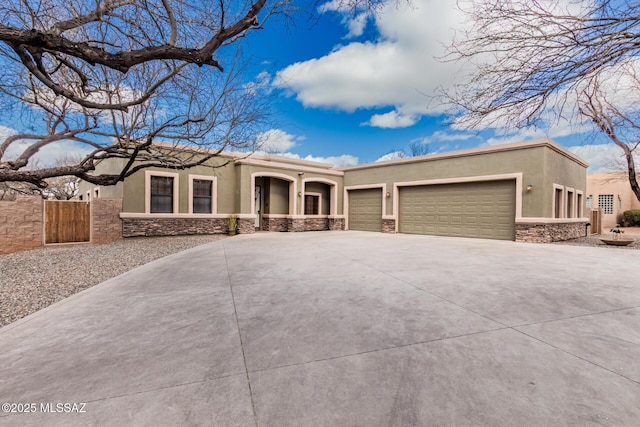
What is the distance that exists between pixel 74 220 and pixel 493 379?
13.0 m

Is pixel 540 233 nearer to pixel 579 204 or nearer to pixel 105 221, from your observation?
pixel 579 204

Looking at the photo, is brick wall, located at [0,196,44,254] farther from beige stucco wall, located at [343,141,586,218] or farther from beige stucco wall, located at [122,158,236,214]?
beige stucco wall, located at [343,141,586,218]

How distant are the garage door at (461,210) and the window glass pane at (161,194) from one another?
38.6 feet

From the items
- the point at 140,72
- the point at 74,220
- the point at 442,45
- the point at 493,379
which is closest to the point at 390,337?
the point at 493,379

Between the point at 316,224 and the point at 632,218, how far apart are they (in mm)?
24543

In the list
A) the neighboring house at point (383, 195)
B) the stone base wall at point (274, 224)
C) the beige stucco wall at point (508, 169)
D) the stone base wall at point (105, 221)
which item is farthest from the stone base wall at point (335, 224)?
the stone base wall at point (105, 221)

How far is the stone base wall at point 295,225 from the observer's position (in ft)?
52.4

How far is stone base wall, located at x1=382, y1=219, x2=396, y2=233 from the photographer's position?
15416 mm

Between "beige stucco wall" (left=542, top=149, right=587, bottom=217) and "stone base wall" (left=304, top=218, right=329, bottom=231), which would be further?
"stone base wall" (left=304, top=218, right=329, bottom=231)

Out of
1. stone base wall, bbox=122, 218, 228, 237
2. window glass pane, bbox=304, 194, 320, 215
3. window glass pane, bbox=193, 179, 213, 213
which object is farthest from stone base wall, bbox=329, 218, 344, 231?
window glass pane, bbox=193, 179, 213, 213

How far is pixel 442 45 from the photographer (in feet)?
12.1

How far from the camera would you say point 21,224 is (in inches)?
343

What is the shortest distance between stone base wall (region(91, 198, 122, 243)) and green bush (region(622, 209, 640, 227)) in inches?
1326

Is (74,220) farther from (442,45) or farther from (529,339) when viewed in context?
(529,339)
